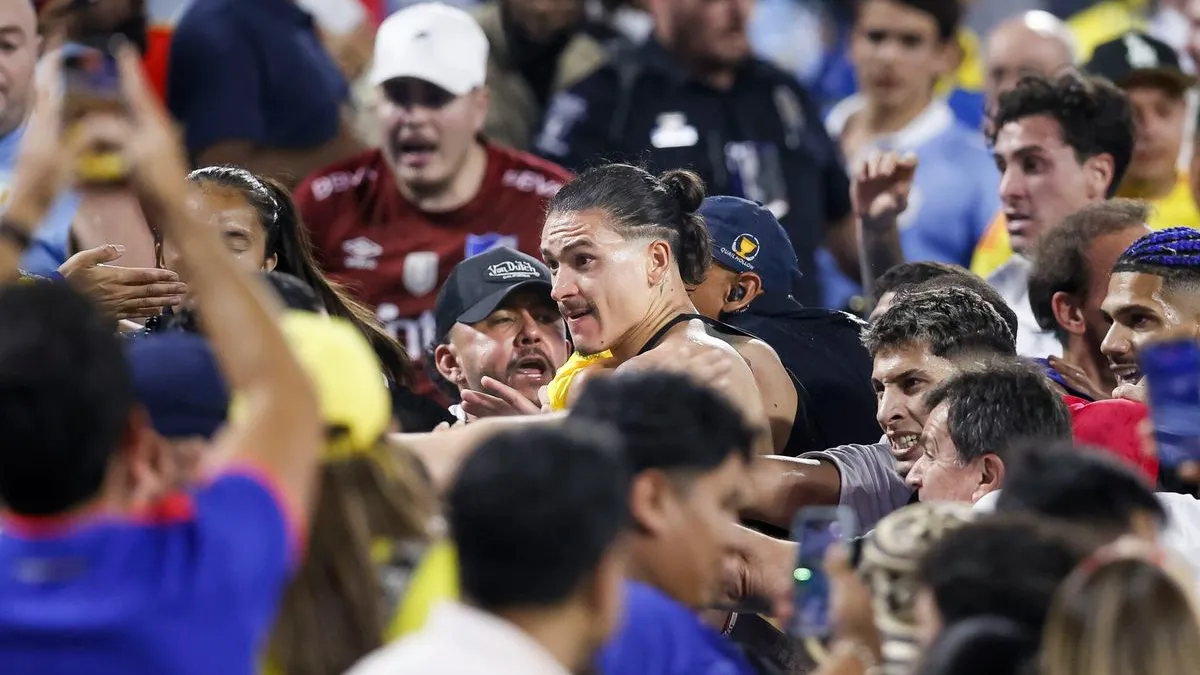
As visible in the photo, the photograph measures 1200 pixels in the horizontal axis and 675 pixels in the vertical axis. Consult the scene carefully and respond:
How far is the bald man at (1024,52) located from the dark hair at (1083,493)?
5431 millimetres

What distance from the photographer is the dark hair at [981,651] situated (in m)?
2.87

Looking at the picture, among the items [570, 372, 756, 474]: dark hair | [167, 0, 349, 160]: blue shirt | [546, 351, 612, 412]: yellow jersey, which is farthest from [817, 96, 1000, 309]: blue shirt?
[570, 372, 756, 474]: dark hair

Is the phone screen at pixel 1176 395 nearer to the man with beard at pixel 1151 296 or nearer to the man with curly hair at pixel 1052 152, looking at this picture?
the man with beard at pixel 1151 296

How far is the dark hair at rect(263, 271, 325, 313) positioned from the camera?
3715mm

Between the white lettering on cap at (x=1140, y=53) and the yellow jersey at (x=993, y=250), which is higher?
the white lettering on cap at (x=1140, y=53)

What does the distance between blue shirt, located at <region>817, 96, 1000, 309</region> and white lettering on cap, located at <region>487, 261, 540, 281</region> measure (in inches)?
91.5

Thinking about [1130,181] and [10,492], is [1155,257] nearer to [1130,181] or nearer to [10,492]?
[1130,181]

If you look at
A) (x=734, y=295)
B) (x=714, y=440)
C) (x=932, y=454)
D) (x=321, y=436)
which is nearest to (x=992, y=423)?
(x=932, y=454)

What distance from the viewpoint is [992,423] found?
446 cm

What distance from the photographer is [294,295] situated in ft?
12.4

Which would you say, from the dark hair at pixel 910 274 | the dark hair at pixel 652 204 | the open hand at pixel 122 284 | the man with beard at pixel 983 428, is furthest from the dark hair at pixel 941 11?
the man with beard at pixel 983 428

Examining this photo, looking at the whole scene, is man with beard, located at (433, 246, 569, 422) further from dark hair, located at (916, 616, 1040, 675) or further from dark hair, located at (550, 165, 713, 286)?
dark hair, located at (916, 616, 1040, 675)

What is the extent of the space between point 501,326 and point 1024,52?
3.69 metres

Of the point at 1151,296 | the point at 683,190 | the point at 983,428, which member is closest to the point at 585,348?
the point at 683,190
